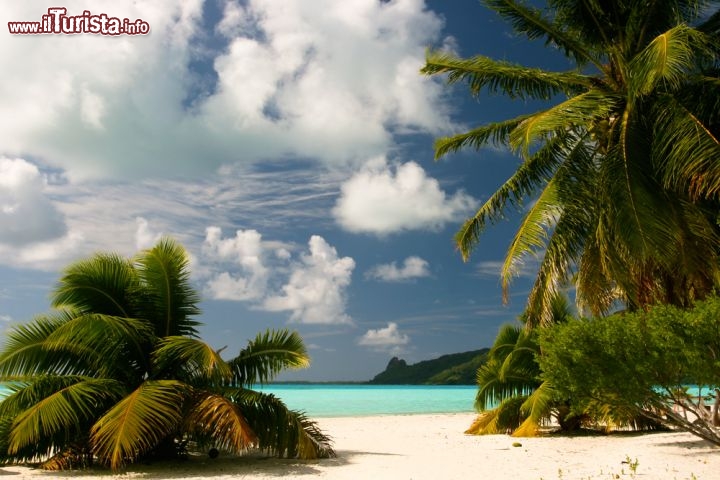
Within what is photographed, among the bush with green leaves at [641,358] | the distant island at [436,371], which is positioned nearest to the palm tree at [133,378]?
the bush with green leaves at [641,358]

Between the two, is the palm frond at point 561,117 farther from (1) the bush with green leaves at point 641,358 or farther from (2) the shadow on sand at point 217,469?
(2) the shadow on sand at point 217,469

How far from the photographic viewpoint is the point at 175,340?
10.3 m

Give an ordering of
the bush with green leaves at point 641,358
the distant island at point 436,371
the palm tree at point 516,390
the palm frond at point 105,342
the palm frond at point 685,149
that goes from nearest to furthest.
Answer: the bush with green leaves at point 641,358 < the palm frond at point 105,342 < the palm frond at point 685,149 < the palm tree at point 516,390 < the distant island at point 436,371

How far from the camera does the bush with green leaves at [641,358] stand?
29.5 ft

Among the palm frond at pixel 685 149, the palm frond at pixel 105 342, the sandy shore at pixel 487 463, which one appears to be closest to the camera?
the sandy shore at pixel 487 463

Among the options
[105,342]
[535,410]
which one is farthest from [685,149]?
[105,342]

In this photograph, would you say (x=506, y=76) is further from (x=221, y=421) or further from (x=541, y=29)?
(x=221, y=421)

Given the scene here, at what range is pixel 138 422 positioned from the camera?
30.0ft

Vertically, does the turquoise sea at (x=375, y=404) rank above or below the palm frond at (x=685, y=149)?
below

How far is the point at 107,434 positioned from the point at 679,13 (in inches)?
518

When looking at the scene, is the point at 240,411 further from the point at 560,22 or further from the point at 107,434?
the point at 560,22

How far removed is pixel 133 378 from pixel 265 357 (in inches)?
92.1

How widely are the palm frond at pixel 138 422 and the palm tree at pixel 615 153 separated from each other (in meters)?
6.78

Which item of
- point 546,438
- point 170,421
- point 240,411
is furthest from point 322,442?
point 546,438
